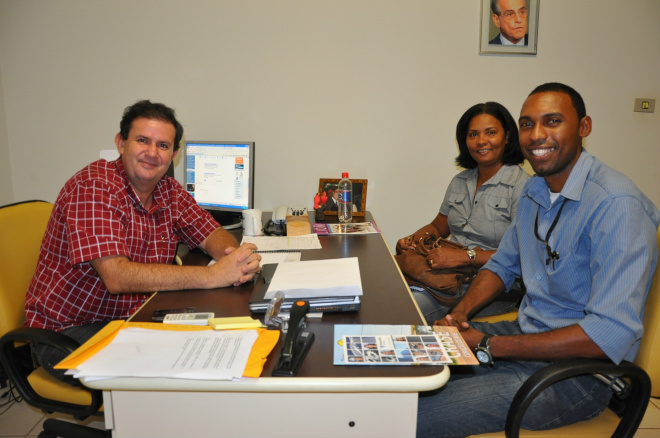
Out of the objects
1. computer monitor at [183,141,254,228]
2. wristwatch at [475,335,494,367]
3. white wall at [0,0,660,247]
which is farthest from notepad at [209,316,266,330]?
white wall at [0,0,660,247]

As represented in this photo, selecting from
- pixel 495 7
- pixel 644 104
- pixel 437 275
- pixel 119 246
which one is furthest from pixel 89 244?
pixel 644 104

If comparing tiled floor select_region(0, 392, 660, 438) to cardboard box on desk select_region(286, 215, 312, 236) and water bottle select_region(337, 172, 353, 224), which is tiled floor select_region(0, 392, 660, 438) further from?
water bottle select_region(337, 172, 353, 224)

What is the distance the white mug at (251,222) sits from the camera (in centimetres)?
223

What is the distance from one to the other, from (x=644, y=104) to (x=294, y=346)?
122 inches

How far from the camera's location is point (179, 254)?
82.0 inches

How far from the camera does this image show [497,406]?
1.23 meters

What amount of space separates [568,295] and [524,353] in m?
0.25

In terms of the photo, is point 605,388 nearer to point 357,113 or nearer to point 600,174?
point 600,174

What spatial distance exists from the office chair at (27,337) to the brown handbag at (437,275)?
4.24ft

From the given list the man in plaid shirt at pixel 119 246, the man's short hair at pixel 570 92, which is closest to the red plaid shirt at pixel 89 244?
the man in plaid shirt at pixel 119 246

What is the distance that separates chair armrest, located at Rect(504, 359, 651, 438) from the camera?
1.06 meters

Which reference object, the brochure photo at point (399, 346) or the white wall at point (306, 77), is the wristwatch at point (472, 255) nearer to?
the brochure photo at point (399, 346)

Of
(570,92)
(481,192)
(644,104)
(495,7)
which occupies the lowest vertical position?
(481,192)

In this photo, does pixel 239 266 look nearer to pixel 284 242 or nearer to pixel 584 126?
pixel 284 242
